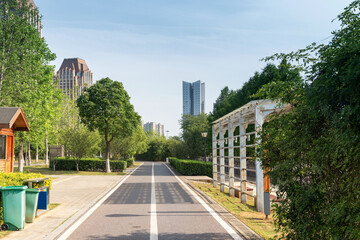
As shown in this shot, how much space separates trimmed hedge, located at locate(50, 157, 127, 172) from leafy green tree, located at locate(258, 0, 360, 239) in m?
31.2

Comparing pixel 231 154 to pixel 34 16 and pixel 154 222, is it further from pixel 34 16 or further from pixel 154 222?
pixel 34 16

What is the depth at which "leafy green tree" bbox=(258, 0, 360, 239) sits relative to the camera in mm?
3354

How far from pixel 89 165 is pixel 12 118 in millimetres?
18981

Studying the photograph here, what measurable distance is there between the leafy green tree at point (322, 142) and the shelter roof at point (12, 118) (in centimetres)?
1486

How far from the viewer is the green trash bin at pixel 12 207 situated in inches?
303

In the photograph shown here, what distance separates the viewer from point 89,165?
35438 millimetres

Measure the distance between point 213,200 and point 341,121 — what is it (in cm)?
1022

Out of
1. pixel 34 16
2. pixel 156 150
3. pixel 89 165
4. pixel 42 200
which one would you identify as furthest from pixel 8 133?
pixel 156 150

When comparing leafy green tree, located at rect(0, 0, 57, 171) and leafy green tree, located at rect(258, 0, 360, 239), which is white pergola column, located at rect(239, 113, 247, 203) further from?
leafy green tree, located at rect(0, 0, 57, 171)

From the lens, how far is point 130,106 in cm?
3428

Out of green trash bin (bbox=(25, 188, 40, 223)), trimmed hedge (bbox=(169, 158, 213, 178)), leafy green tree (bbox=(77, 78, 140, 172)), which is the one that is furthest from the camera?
leafy green tree (bbox=(77, 78, 140, 172))

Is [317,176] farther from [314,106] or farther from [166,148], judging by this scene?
[166,148]

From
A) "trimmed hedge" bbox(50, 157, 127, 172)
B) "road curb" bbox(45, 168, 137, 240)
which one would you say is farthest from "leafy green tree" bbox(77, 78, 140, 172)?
"road curb" bbox(45, 168, 137, 240)

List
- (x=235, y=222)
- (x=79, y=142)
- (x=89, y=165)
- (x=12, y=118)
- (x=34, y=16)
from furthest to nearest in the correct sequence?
1. (x=89, y=165)
2. (x=79, y=142)
3. (x=34, y=16)
4. (x=12, y=118)
5. (x=235, y=222)
